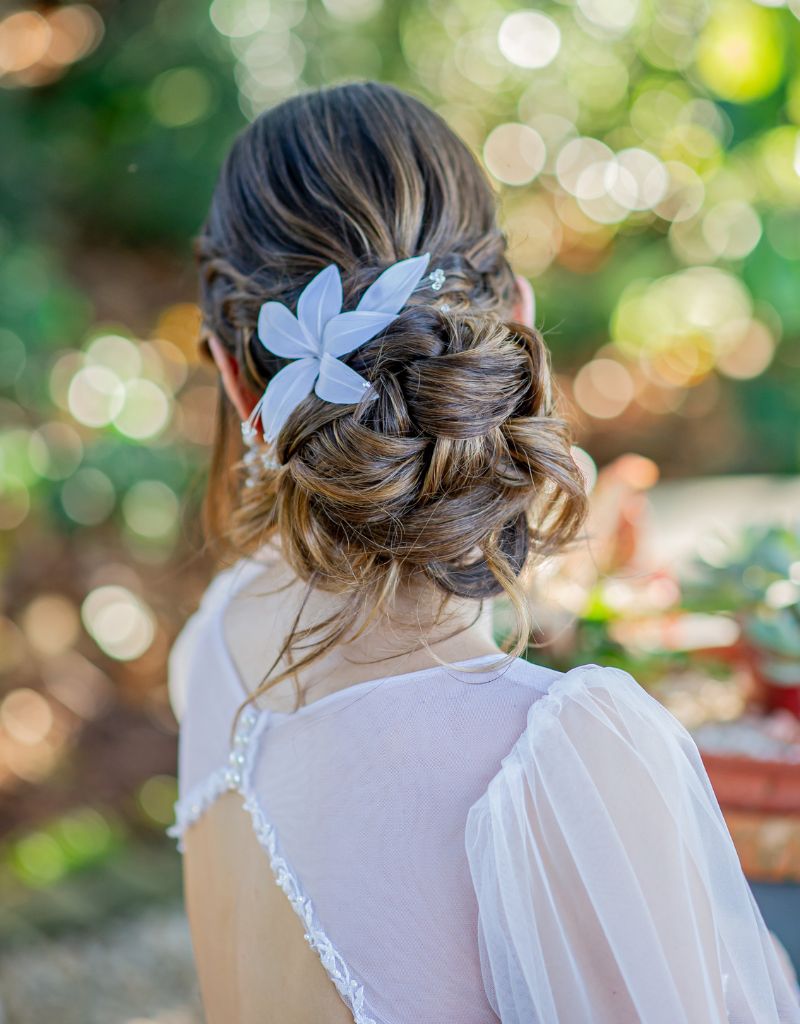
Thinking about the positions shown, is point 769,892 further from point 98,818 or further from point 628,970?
point 98,818

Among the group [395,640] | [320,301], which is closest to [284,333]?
[320,301]

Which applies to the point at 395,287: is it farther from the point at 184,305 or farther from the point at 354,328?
the point at 184,305

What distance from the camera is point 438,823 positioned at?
0.74 metres

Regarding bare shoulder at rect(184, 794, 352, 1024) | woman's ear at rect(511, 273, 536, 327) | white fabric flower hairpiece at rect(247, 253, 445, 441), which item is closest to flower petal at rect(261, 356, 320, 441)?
white fabric flower hairpiece at rect(247, 253, 445, 441)

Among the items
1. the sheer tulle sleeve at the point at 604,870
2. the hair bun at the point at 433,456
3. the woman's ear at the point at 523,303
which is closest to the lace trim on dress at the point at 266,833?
the sheer tulle sleeve at the point at 604,870

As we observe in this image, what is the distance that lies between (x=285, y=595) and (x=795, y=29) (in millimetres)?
1346

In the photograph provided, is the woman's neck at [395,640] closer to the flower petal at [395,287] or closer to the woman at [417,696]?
the woman at [417,696]

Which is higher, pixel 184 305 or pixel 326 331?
pixel 326 331

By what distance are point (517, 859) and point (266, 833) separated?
287 mm

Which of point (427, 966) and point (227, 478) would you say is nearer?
point (427, 966)

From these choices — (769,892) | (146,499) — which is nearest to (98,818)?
(146,499)

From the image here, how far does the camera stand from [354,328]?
767 millimetres

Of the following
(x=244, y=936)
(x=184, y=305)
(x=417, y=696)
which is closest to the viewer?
(x=417, y=696)

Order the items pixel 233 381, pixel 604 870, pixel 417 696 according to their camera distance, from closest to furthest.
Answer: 1. pixel 604 870
2. pixel 417 696
3. pixel 233 381
